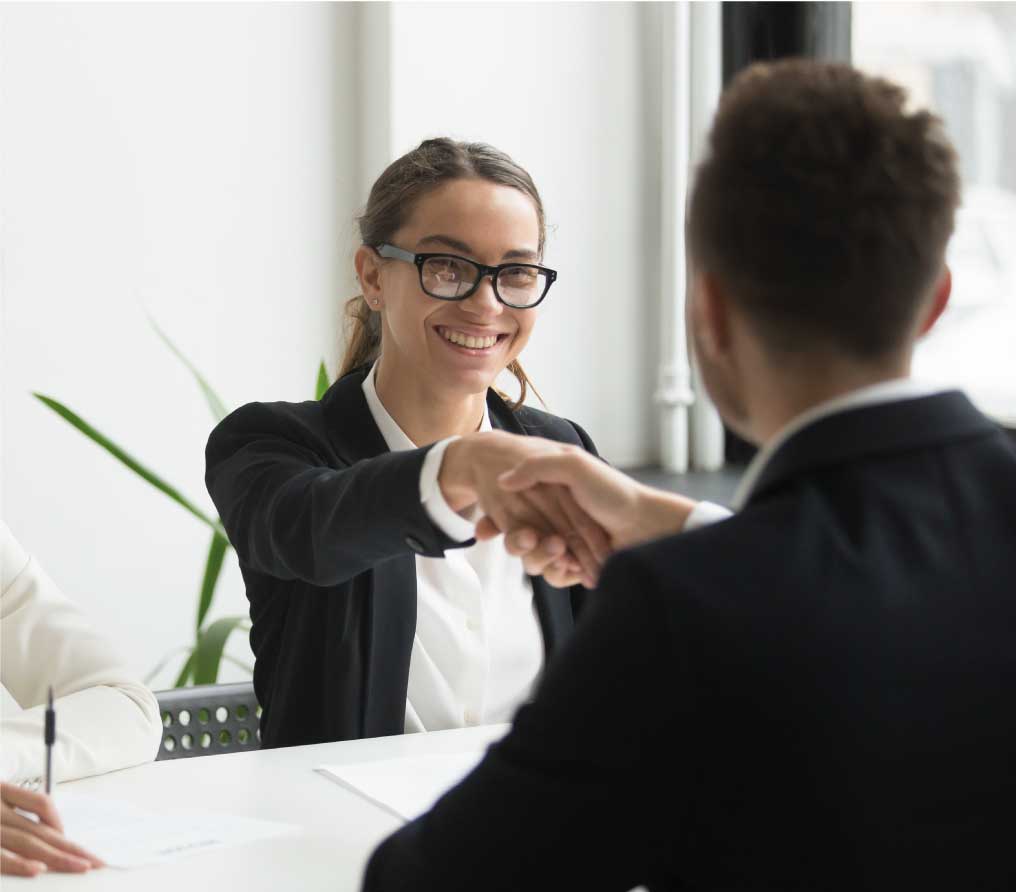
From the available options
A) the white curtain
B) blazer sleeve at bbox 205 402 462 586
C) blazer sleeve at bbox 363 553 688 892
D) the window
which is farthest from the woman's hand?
the white curtain

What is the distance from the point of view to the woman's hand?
4.35 ft

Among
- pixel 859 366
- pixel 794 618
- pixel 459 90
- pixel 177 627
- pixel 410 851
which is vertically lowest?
pixel 177 627

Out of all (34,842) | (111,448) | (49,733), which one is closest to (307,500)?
(49,733)

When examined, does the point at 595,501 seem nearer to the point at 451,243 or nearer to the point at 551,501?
the point at 551,501

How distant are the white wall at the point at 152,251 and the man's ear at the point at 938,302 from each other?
2.64 metres

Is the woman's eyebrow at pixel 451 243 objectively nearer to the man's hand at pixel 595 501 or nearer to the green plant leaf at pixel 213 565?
the man's hand at pixel 595 501

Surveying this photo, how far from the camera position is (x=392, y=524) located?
64.6 inches

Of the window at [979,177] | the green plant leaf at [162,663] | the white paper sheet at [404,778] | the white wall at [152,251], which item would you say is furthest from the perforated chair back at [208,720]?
the window at [979,177]

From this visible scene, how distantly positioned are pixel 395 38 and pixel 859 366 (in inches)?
110

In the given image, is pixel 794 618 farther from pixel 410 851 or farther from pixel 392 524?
pixel 392 524

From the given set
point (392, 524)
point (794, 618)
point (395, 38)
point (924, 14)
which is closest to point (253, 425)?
point (392, 524)

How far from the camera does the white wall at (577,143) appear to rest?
11.7 ft

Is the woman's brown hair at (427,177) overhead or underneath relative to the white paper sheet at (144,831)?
overhead

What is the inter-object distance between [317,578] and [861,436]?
41.5 inches
